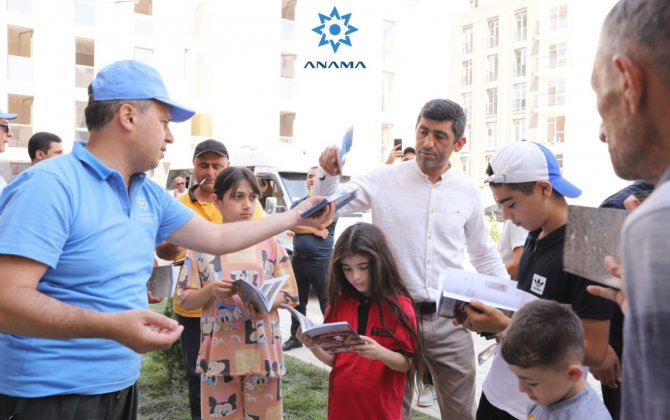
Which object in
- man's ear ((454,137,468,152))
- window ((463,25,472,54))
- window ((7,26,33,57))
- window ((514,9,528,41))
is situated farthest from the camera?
window ((463,25,472,54))

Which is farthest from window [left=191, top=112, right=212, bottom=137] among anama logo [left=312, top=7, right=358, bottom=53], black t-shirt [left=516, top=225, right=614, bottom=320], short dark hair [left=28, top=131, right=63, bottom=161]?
black t-shirt [left=516, top=225, right=614, bottom=320]

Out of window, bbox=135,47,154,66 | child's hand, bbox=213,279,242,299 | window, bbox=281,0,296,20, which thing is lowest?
child's hand, bbox=213,279,242,299

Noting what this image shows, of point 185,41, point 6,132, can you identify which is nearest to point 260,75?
point 185,41

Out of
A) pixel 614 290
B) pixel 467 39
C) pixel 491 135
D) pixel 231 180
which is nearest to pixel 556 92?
pixel 491 135

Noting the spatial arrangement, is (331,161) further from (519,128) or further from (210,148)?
(519,128)

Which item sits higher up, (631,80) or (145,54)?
(145,54)

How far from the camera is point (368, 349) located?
8.99 ft

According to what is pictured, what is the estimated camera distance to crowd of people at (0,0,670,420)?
96 cm

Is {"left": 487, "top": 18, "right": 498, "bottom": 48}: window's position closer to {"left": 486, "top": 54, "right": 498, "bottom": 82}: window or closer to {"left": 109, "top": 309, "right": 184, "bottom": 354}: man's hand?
{"left": 486, "top": 54, "right": 498, "bottom": 82}: window

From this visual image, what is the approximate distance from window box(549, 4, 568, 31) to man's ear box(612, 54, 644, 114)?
4436 cm

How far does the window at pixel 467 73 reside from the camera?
154 ft

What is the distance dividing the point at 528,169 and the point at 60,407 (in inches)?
76.4

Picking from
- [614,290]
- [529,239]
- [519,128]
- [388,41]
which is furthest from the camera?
[519,128]

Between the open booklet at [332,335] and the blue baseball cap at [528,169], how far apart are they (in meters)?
0.88
